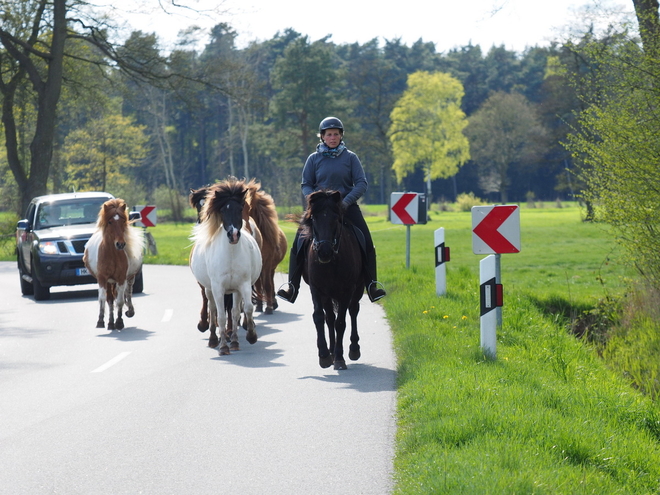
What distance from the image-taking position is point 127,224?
46.2ft

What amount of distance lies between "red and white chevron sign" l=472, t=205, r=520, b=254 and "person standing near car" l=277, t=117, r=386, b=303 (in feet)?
4.09

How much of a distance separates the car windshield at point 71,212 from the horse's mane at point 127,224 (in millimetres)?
4888

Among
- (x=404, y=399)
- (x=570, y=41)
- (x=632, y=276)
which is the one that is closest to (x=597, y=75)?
(x=570, y=41)

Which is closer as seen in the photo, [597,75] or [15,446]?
[15,446]

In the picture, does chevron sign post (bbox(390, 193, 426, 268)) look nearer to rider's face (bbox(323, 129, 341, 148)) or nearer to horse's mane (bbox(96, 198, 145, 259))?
horse's mane (bbox(96, 198, 145, 259))

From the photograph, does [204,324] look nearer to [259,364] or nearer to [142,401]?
[259,364]

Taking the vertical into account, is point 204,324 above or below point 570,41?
below

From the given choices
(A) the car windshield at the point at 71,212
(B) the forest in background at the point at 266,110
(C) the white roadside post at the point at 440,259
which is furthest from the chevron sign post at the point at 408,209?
(A) the car windshield at the point at 71,212

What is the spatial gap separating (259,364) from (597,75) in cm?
668

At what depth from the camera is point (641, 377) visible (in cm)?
1052

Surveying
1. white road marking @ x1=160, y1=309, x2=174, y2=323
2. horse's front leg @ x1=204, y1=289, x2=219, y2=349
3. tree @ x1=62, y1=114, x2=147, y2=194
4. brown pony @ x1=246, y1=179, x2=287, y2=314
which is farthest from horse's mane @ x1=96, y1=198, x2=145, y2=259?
tree @ x1=62, y1=114, x2=147, y2=194

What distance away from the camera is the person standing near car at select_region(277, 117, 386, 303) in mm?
9766

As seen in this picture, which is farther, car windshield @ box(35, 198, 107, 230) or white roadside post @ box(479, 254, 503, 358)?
car windshield @ box(35, 198, 107, 230)

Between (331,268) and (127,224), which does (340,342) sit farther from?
(127,224)
